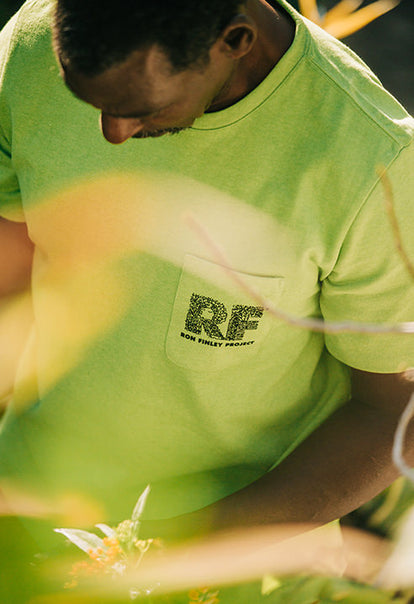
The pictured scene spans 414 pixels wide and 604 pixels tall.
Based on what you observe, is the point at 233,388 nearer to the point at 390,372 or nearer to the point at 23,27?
the point at 390,372

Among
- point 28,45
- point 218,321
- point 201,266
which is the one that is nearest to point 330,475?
point 218,321

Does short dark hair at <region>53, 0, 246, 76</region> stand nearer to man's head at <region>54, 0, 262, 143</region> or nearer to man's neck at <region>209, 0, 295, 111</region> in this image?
man's head at <region>54, 0, 262, 143</region>

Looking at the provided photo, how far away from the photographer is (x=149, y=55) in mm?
942

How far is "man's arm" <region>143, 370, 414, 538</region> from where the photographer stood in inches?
53.2

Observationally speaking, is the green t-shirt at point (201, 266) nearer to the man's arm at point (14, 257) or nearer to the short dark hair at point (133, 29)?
the man's arm at point (14, 257)

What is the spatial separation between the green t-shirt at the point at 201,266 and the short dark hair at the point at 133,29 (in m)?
0.18

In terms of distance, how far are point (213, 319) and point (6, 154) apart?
0.59 metres

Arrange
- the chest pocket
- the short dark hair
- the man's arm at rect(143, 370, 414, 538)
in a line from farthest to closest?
1. the man's arm at rect(143, 370, 414, 538)
2. the chest pocket
3. the short dark hair

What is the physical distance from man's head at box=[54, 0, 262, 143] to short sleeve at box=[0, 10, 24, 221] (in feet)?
1.06

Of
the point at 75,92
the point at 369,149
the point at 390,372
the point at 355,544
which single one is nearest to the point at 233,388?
the point at 390,372

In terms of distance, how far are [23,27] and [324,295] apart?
0.82 metres

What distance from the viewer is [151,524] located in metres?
1.51

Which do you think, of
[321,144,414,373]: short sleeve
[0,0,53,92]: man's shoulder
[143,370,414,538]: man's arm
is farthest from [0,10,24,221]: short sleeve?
[143,370,414,538]: man's arm

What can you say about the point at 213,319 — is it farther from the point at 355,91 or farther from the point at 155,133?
the point at 355,91
